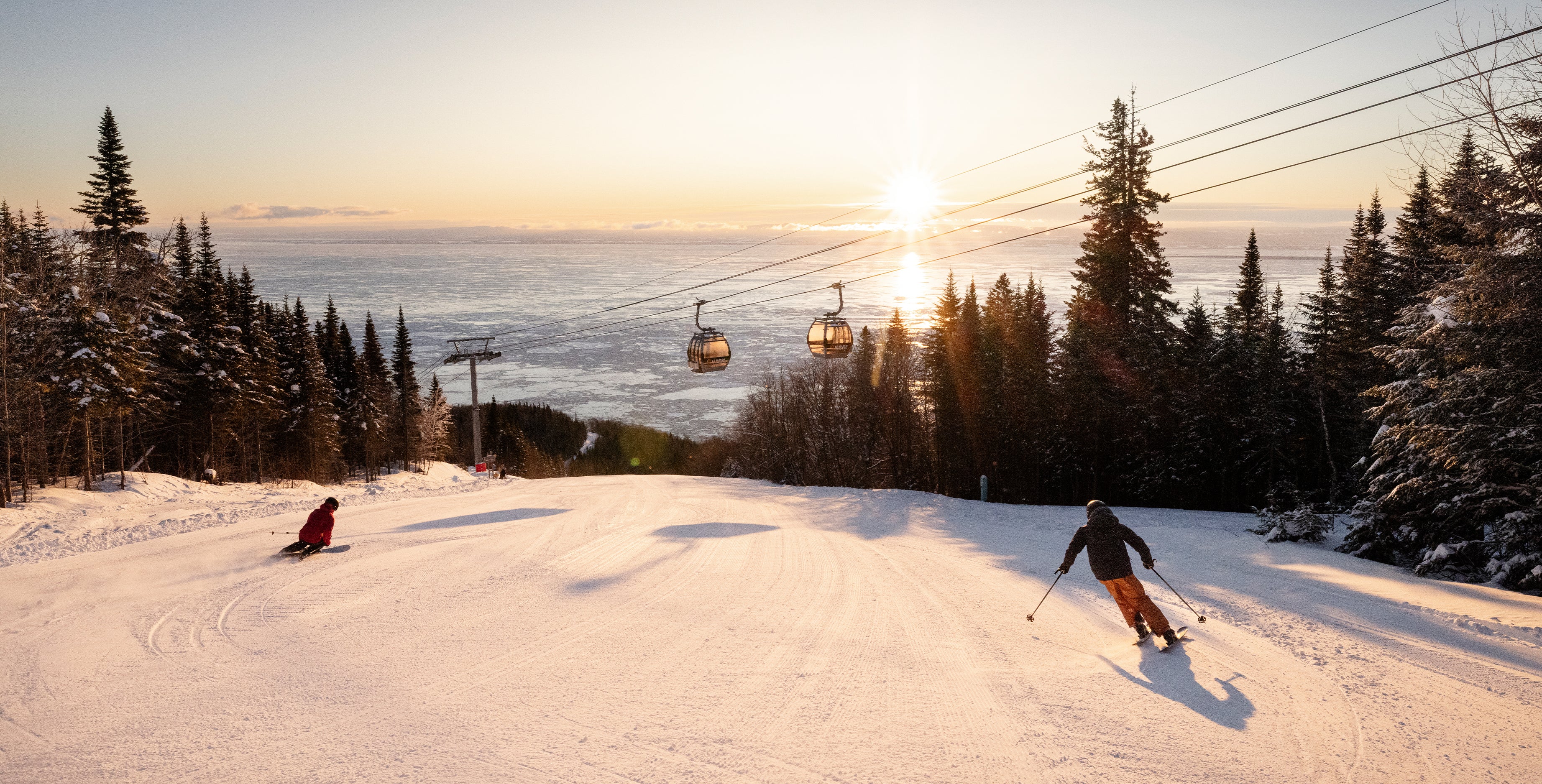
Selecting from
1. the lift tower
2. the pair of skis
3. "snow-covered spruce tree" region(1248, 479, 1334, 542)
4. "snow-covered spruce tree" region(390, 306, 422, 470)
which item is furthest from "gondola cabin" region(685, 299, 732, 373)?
"snow-covered spruce tree" region(390, 306, 422, 470)

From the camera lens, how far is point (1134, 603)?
9.05 metres

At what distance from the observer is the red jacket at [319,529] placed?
47.9 ft

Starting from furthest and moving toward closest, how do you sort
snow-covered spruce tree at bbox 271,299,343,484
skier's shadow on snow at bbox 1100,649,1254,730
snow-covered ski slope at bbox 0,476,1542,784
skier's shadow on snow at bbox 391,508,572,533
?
snow-covered spruce tree at bbox 271,299,343,484, skier's shadow on snow at bbox 391,508,572,533, skier's shadow on snow at bbox 1100,649,1254,730, snow-covered ski slope at bbox 0,476,1542,784

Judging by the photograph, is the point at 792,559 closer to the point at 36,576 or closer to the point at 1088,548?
the point at 1088,548

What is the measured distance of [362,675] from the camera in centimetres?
851

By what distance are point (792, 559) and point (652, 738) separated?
26.4ft

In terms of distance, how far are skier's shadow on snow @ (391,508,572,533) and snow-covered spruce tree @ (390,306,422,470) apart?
6131 centimetres

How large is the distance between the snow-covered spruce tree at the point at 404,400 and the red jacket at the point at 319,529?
6594 centimetres

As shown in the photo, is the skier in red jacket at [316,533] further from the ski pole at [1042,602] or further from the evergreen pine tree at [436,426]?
the evergreen pine tree at [436,426]

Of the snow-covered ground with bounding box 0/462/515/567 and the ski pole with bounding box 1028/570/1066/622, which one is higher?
the ski pole with bounding box 1028/570/1066/622

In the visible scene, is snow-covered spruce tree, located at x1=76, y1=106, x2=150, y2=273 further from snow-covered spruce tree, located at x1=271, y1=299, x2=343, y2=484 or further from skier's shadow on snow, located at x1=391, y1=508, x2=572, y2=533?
skier's shadow on snow, located at x1=391, y1=508, x2=572, y2=533

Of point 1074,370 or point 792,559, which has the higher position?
point 1074,370

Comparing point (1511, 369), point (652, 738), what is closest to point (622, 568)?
point (652, 738)

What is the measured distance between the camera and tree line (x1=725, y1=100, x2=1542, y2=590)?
546 inches
